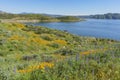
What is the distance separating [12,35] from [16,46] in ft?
16.2

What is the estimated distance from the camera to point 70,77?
6.09 m

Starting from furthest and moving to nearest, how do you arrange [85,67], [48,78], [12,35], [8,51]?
[12,35]
[8,51]
[85,67]
[48,78]

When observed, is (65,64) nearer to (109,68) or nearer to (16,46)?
(109,68)

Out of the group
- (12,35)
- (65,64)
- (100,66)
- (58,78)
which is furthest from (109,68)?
(12,35)

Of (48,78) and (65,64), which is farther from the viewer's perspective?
(65,64)

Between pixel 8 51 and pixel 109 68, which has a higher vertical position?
pixel 109 68

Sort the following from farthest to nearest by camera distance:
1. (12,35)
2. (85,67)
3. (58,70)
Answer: (12,35), (85,67), (58,70)

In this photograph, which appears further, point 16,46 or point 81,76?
point 16,46

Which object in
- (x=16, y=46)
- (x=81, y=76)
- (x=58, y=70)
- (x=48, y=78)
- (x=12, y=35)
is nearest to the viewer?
(x=48, y=78)

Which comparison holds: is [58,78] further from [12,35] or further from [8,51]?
[12,35]

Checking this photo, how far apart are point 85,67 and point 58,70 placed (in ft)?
2.79

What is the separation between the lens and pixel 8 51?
20.4 metres

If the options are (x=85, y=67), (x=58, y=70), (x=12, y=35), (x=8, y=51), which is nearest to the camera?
(x=58, y=70)

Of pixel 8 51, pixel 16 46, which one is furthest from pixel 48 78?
pixel 16 46
